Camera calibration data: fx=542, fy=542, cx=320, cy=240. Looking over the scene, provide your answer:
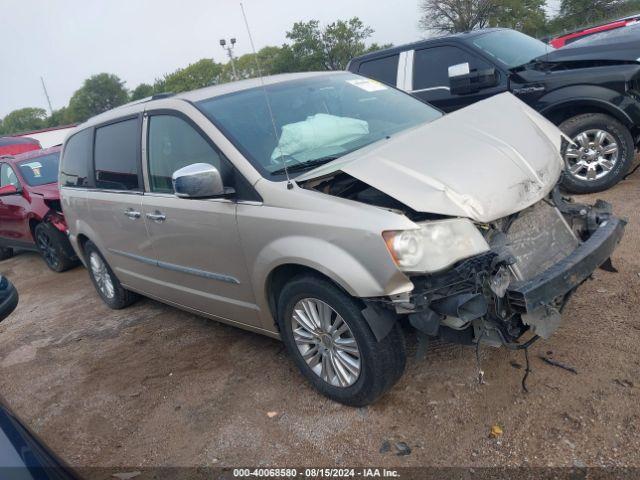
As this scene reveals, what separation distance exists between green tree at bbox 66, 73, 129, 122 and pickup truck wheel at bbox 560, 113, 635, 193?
311 ft

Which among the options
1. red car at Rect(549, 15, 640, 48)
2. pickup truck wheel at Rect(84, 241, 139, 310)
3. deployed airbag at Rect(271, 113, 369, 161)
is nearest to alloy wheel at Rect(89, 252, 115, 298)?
pickup truck wheel at Rect(84, 241, 139, 310)

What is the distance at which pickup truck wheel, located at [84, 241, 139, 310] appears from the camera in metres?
5.21

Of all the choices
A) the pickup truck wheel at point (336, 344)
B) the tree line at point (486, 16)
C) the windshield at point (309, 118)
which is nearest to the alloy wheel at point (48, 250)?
the windshield at point (309, 118)

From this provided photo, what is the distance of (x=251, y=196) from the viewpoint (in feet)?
10.2

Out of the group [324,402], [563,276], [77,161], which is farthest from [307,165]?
[77,161]

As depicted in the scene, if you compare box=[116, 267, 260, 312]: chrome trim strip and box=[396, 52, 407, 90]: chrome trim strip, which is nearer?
box=[116, 267, 260, 312]: chrome trim strip

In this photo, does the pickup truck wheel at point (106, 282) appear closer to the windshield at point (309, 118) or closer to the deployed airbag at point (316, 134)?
the windshield at point (309, 118)

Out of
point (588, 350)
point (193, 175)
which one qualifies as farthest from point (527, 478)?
point (193, 175)

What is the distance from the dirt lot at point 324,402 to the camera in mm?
2580

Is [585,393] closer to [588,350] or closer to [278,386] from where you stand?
[588,350]

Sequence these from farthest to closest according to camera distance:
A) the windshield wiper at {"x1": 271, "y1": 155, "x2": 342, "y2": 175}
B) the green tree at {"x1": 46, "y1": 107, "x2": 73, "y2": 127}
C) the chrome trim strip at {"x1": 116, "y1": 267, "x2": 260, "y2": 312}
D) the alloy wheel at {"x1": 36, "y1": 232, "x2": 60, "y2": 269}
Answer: the green tree at {"x1": 46, "y1": 107, "x2": 73, "y2": 127}, the alloy wheel at {"x1": 36, "y1": 232, "x2": 60, "y2": 269}, the chrome trim strip at {"x1": 116, "y1": 267, "x2": 260, "y2": 312}, the windshield wiper at {"x1": 271, "y1": 155, "x2": 342, "y2": 175}

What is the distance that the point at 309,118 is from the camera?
3.60 m

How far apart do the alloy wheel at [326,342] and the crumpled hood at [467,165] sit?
737 millimetres

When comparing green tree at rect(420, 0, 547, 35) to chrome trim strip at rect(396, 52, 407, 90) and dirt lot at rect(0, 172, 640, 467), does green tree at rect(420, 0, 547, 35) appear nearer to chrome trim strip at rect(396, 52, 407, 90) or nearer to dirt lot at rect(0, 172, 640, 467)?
chrome trim strip at rect(396, 52, 407, 90)
